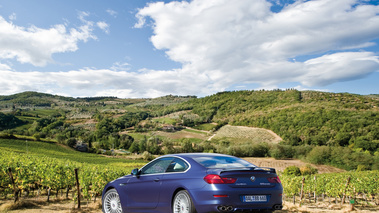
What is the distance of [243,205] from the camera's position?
16.3ft

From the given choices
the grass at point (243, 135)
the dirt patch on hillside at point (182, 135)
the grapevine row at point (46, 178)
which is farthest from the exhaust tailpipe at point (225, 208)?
the dirt patch on hillside at point (182, 135)

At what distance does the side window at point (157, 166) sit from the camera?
6.18 m

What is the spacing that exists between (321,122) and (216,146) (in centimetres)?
3971

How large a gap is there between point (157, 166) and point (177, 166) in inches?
30.0

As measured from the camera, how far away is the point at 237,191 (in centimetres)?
496

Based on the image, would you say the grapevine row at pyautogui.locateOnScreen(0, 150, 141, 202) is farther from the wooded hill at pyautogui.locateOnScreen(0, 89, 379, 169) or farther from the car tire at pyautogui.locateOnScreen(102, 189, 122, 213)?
the wooded hill at pyautogui.locateOnScreen(0, 89, 379, 169)

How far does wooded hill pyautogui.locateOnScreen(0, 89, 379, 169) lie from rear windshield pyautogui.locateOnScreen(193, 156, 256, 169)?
248ft

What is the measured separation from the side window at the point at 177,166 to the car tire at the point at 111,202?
2.01m

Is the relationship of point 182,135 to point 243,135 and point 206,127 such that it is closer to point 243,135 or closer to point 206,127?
point 206,127

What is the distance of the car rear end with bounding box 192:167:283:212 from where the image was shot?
4852 mm

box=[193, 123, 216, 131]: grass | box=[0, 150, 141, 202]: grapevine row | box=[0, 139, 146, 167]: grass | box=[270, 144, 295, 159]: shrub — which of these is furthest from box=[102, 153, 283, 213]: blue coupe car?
box=[193, 123, 216, 131]: grass

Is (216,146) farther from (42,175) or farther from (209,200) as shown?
(209,200)

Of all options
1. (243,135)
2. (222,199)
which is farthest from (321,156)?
(222,199)

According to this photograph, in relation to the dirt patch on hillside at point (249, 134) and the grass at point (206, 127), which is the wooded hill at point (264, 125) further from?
the dirt patch on hillside at point (249, 134)
